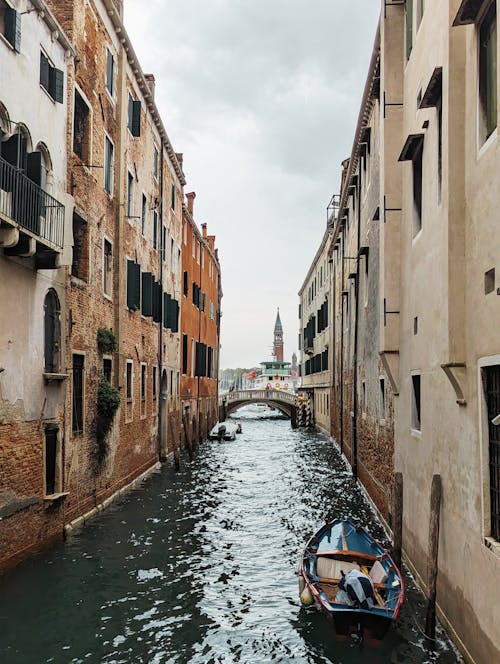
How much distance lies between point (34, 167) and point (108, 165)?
582 cm

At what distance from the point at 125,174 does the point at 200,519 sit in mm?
8565

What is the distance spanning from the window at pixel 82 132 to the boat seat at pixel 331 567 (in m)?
8.87

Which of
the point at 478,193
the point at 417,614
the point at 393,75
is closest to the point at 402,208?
the point at 393,75

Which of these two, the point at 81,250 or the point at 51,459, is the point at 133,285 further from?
the point at 51,459

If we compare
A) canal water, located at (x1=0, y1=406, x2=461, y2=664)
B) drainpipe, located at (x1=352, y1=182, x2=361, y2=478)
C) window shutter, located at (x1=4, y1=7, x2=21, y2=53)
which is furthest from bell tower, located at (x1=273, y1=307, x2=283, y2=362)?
window shutter, located at (x1=4, y1=7, x2=21, y2=53)

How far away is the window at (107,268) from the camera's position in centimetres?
1511

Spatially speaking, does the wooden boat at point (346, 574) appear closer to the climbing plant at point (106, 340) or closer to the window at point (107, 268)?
the climbing plant at point (106, 340)

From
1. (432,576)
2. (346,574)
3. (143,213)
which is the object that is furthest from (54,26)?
(432,576)

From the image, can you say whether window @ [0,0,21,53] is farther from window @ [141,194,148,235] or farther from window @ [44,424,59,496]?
window @ [141,194,148,235]

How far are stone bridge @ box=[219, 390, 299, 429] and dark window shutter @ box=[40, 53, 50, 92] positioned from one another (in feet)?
122

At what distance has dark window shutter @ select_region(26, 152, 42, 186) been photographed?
979 centimetres

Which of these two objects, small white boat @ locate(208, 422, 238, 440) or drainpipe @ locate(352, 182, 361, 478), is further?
small white boat @ locate(208, 422, 238, 440)

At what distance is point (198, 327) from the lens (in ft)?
107

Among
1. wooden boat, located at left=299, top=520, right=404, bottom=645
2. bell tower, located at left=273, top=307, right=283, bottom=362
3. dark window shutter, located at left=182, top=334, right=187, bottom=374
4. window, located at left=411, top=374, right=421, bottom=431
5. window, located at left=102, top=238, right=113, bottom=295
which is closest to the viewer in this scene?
wooden boat, located at left=299, top=520, right=404, bottom=645
